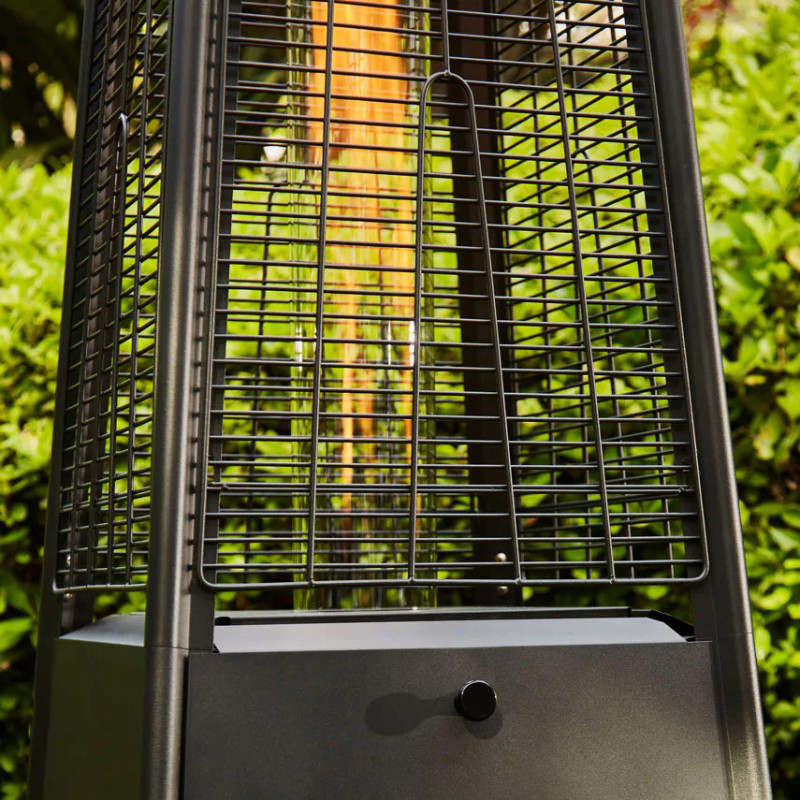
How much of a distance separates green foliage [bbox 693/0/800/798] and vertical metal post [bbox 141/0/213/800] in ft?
3.09

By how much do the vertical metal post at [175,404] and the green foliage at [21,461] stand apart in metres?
0.82

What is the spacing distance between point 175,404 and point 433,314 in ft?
2.25

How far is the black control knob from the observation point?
750 millimetres

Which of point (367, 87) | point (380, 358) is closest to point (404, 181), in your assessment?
point (367, 87)

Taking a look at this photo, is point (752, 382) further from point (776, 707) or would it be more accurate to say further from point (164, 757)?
point (164, 757)

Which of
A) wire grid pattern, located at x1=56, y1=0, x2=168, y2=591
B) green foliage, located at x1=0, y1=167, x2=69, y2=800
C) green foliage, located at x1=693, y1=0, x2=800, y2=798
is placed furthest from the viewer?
green foliage, located at x1=0, y1=167, x2=69, y2=800

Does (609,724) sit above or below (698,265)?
below

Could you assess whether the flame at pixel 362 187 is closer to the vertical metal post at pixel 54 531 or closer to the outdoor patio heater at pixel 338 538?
the outdoor patio heater at pixel 338 538

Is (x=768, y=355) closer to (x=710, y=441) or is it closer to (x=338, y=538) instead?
(x=710, y=441)

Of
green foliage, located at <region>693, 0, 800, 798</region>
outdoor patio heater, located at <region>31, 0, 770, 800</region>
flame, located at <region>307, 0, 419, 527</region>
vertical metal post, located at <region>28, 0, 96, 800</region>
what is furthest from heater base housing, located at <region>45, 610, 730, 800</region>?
green foliage, located at <region>693, 0, 800, 798</region>

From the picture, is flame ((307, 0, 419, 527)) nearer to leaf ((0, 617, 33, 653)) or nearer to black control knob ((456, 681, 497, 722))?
black control knob ((456, 681, 497, 722))

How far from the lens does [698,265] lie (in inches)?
35.9

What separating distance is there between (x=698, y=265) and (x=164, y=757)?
0.68 metres

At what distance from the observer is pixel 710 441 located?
2.89ft
